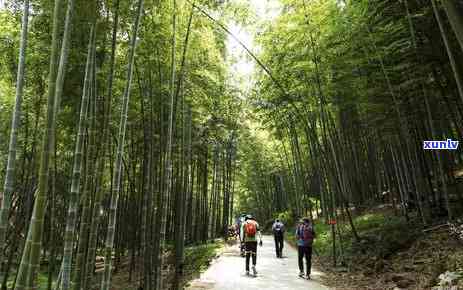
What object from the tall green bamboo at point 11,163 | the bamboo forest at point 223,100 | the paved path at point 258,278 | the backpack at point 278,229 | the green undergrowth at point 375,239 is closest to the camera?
the tall green bamboo at point 11,163

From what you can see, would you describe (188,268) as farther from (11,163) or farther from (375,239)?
(11,163)

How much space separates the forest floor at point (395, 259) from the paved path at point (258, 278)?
52cm

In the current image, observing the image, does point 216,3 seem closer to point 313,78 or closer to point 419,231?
point 313,78

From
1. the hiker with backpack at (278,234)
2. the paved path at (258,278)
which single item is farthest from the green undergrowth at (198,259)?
the hiker with backpack at (278,234)

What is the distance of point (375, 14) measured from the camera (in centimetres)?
561

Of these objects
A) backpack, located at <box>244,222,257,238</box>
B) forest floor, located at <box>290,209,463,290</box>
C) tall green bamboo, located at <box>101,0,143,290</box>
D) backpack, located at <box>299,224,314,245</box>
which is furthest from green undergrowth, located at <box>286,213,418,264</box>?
tall green bamboo, located at <box>101,0,143,290</box>

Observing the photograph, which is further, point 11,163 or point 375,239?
point 375,239

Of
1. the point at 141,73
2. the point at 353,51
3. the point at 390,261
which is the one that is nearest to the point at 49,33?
the point at 141,73

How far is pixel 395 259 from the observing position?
5.71 metres

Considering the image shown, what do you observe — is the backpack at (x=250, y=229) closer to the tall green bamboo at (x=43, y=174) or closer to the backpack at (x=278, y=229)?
the backpack at (x=278, y=229)

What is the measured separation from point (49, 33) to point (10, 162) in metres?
2.12

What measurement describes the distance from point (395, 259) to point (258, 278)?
2.23 m

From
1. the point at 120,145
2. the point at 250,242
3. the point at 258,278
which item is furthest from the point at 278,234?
the point at 120,145

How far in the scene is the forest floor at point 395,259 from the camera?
4.53 metres
